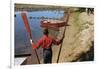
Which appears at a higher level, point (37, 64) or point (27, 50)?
point (27, 50)

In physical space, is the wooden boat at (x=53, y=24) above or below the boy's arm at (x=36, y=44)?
above

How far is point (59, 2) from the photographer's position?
1.62 metres

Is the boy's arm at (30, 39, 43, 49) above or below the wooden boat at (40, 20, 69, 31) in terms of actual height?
below

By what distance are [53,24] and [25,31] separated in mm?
232

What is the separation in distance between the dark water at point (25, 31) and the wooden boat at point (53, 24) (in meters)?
0.04

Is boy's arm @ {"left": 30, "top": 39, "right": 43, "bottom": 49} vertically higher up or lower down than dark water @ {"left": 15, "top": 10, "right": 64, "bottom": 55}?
lower down

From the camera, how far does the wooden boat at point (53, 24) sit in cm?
159

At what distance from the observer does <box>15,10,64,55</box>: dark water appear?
1.52 meters

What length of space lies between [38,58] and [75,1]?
55 centimetres

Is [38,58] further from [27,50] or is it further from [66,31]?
[66,31]

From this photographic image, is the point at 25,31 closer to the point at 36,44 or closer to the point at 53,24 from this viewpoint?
the point at 36,44

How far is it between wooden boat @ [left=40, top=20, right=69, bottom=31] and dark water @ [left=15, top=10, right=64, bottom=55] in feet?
0.13
